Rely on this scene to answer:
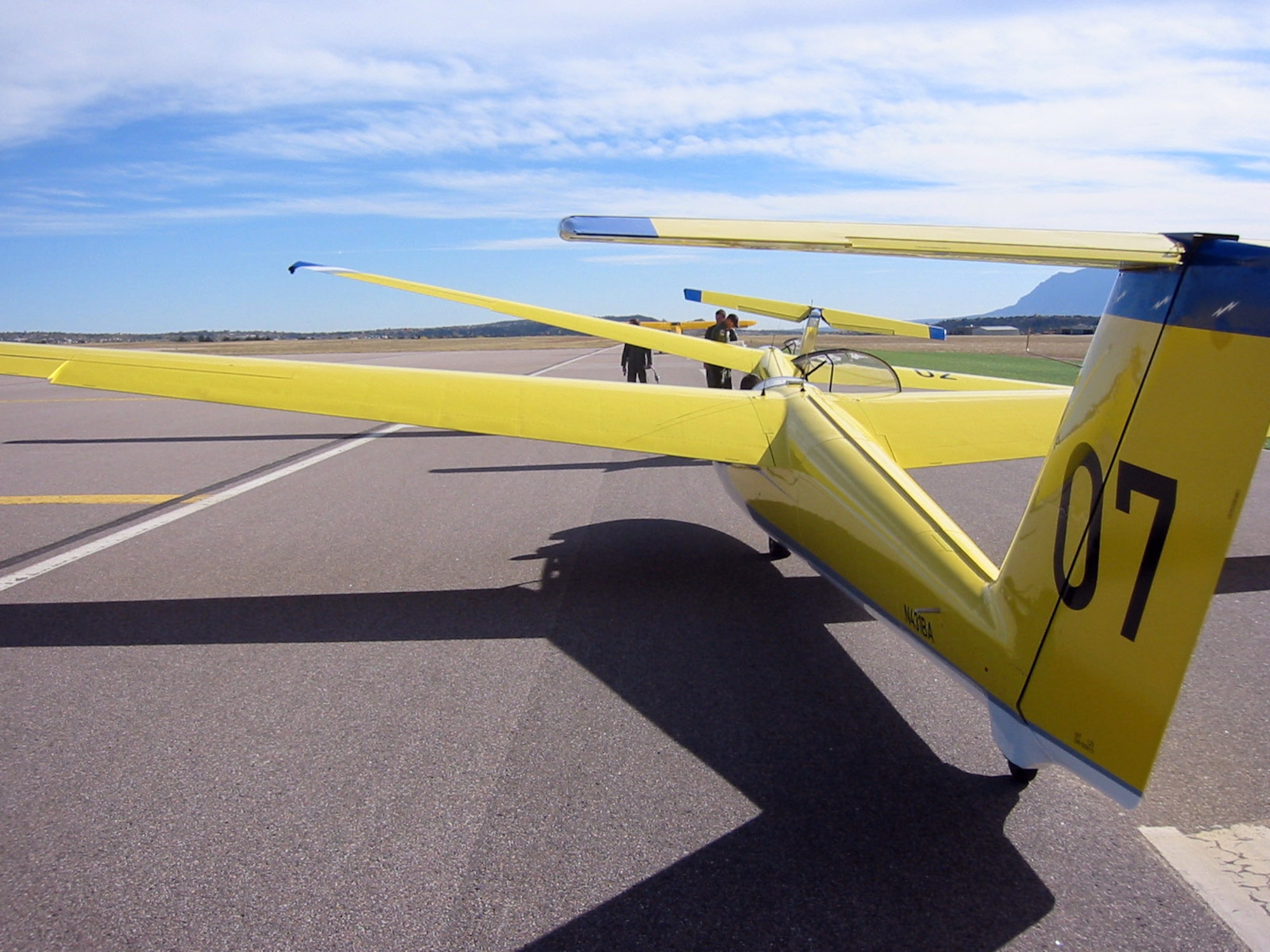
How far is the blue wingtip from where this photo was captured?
270 cm

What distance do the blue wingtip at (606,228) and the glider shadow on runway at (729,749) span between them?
2239 mm

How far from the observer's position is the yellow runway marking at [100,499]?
9.11 metres

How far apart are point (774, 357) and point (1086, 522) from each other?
6.38 m

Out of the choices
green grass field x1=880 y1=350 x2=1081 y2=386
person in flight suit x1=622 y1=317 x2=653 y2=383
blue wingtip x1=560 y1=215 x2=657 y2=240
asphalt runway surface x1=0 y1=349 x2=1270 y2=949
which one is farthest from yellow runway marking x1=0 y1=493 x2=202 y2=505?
green grass field x1=880 y1=350 x2=1081 y2=386

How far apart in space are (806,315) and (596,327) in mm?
8408

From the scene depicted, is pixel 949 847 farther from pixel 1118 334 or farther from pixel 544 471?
pixel 544 471

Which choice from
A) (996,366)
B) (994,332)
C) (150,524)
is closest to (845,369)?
(150,524)

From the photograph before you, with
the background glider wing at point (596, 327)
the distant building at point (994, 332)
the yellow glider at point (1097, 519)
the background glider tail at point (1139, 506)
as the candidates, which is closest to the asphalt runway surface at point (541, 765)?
the yellow glider at point (1097, 519)

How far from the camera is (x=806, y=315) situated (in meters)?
18.3

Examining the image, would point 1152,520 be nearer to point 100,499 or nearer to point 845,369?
point 845,369

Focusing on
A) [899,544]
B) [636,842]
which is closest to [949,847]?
[636,842]

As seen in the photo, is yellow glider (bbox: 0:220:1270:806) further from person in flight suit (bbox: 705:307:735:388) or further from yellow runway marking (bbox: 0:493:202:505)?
person in flight suit (bbox: 705:307:735:388)

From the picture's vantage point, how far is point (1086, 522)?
269cm

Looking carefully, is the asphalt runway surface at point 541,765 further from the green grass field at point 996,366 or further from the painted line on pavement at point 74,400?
the green grass field at point 996,366
